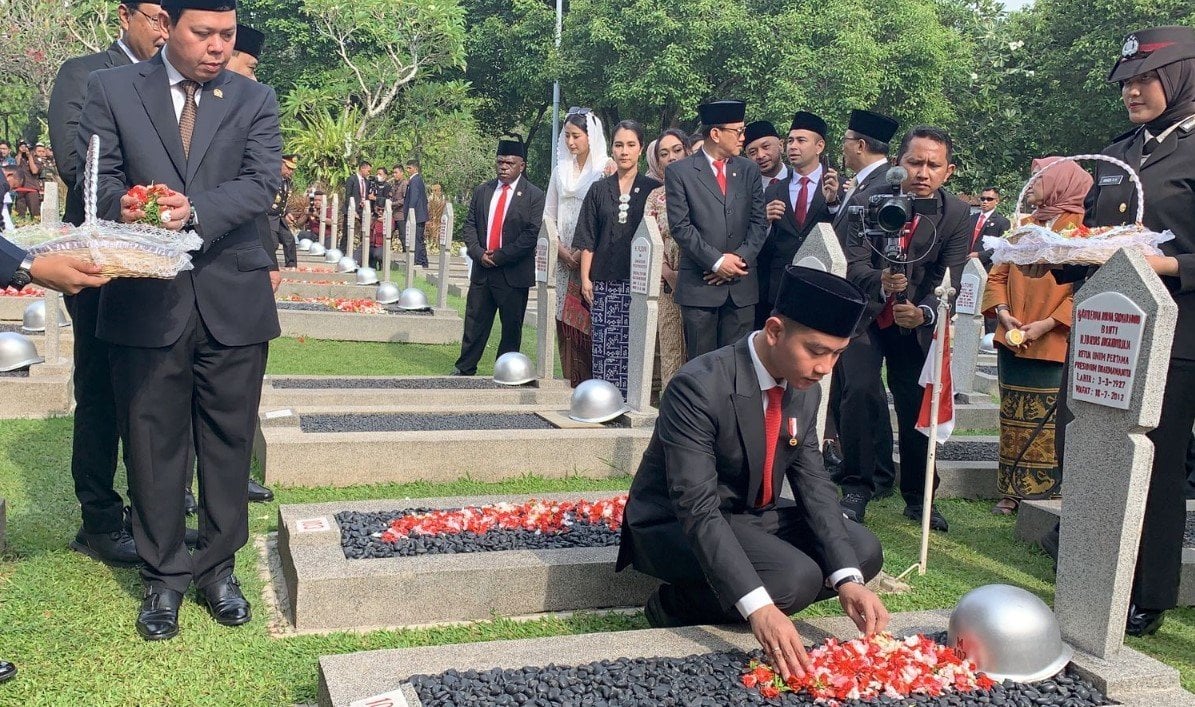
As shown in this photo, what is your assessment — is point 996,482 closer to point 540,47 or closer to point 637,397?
point 637,397

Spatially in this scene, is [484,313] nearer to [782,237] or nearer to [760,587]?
[782,237]

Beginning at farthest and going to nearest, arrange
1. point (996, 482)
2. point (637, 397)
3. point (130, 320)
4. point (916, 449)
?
point (637, 397)
point (996, 482)
point (916, 449)
point (130, 320)

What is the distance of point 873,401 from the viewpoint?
249 inches

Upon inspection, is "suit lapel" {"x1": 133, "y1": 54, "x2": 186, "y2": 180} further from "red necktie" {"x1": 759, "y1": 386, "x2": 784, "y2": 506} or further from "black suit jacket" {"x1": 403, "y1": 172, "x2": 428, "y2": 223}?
"black suit jacket" {"x1": 403, "y1": 172, "x2": 428, "y2": 223}

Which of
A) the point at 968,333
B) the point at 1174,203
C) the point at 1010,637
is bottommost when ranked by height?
the point at 1010,637

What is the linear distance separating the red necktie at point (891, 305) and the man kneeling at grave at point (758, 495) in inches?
83.1

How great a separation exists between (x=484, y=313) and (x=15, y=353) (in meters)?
3.83

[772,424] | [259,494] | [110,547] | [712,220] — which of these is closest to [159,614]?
[110,547]

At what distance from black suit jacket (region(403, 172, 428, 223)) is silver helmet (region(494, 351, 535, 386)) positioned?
13176 mm

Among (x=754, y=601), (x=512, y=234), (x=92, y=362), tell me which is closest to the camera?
(x=754, y=601)

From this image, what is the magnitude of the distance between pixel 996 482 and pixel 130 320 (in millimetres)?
5289

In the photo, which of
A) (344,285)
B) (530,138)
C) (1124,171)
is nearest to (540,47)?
(530,138)

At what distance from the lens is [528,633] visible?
4434 millimetres

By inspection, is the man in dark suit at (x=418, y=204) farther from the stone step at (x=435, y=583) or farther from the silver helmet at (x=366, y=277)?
the stone step at (x=435, y=583)
